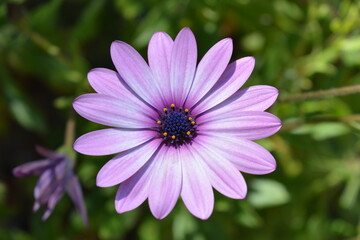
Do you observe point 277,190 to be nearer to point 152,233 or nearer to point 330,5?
point 152,233

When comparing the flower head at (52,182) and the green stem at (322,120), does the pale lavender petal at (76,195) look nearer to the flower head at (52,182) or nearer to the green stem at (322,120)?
the flower head at (52,182)

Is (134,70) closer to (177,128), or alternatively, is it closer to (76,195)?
(177,128)

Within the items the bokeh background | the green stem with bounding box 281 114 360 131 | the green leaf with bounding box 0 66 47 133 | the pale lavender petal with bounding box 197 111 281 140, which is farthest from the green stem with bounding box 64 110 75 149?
the green stem with bounding box 281 114 360 131

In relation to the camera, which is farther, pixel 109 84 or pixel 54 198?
pixel 54 198

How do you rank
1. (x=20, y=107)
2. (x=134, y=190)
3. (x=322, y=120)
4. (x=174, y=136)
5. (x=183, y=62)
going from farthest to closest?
1. (x=20, y=107)
2. (x=322, y=120)
3. (x=174, y=136)
4. (x=183, y=62)
5. (x=134, y=190)

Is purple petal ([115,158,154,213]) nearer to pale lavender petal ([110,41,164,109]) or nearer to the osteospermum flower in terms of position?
the osteospermum flower

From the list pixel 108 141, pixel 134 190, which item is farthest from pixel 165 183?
pixel 108 141

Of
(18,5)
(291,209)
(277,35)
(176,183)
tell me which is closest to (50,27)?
(18,5)
